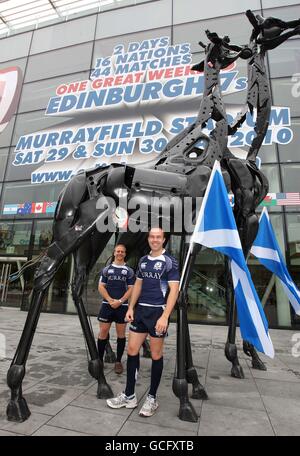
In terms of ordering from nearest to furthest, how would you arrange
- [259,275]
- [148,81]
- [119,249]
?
1. [119,249]
2. [259,275]
3. [148,81]

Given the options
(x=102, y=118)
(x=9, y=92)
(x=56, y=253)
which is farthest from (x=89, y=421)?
(x=9, y=92)

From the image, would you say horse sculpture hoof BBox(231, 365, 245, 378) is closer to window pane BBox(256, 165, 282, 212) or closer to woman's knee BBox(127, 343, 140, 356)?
woman's knee BBox(127, 343, 140, 356)

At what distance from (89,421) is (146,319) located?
3.50 ft

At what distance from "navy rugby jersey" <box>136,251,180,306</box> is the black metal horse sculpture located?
45cm

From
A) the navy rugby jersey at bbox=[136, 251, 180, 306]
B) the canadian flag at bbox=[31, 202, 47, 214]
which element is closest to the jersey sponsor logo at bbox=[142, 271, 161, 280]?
the navy rugby jersey at bbox=[136, 251, 180, 306]

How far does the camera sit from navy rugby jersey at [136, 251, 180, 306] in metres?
3.06

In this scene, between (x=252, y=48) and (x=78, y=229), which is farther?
(x=252, y=48)

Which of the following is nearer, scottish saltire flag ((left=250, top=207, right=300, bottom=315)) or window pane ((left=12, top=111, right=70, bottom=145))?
scottish saltire flag ((left=250, top=207, right=300, bottom=315))

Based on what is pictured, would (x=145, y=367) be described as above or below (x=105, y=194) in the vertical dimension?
below

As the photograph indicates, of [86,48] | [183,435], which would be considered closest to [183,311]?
[183,435]

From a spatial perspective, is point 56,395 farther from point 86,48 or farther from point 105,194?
point 86,48

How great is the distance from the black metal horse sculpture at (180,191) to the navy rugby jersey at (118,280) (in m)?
0.44

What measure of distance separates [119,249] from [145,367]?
6.58ft

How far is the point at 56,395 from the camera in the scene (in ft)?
10.9
